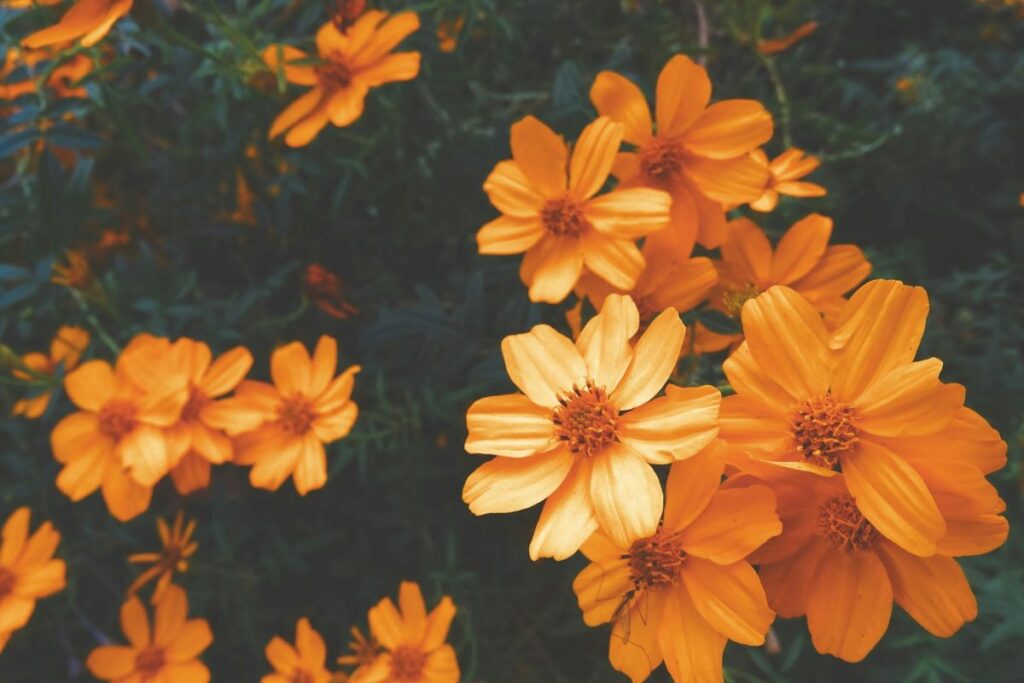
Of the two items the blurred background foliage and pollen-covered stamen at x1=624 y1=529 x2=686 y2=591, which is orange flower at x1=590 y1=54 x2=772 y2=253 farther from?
pollen-covered stamen at x1=624 y1=529 x2=686 y2=591

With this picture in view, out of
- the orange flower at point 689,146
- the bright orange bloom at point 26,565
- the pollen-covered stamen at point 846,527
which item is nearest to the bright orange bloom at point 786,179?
the orange flower at point 689,146

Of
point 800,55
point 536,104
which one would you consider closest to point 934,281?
point 800,55

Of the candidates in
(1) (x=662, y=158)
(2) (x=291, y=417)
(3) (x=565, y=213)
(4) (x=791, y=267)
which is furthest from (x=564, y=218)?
(2) (x=291, y=417)

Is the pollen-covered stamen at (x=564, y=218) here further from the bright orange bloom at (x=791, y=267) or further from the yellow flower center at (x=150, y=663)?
the yellow flower center at (x=150, y=663)

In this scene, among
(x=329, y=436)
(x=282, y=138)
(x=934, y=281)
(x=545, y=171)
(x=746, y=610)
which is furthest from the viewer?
(x=934, y=281)

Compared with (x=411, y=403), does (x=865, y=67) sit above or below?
above

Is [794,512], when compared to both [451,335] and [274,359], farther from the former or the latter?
[274,359]
